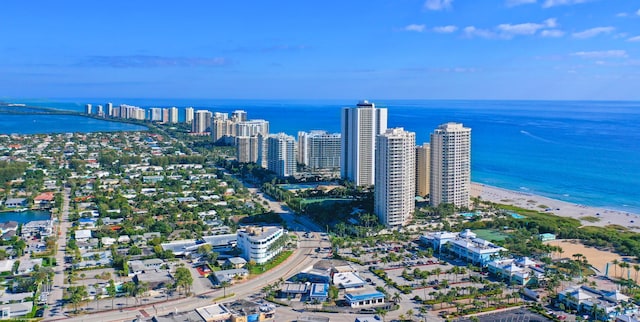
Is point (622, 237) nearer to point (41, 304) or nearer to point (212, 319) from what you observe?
point (212, 319)

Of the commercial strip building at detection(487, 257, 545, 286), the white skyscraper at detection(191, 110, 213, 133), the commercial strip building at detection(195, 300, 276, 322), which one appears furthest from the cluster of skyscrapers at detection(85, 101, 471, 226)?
the white skyscraper at detection(191, 110, 213, 133)

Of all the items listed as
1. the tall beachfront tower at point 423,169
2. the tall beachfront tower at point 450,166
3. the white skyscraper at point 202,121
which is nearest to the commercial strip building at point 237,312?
the tall beachfront tower at point 450,166

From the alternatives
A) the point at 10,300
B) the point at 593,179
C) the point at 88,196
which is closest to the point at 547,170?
the point at 593,179

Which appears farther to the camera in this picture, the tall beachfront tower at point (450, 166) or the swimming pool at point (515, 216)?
Answer: the tall beachfront tower at point (450, 166)

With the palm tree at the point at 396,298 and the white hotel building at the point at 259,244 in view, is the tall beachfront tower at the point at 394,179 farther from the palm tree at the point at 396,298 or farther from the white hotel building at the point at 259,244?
the palm tree at the point at 396,298

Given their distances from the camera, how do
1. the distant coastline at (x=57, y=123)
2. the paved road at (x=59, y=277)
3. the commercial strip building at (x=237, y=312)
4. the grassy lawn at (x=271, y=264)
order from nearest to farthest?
the commercial strip building at (x=237, y=312) < the paved road at (x=59, y=277) < the grassy lawn at (x=271, y=264) < the distant coastline at (x=57, y=123)
